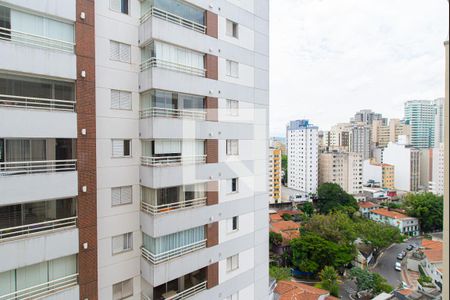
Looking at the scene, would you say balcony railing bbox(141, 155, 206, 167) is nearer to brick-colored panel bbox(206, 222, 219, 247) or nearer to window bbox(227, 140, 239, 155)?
window bbox(227, 140, 239, 155)

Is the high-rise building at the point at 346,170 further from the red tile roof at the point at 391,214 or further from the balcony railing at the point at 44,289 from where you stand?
the balcony railing at the point at 44,289

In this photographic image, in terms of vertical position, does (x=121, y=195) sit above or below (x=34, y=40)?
below

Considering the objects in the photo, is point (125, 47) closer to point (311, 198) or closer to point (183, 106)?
point (183, 106)

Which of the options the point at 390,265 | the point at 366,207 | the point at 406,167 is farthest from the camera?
the point at 406,167

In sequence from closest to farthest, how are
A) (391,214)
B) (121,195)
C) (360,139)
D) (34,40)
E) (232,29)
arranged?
1. (34,40)
2. (121,195)
3. (232,29)
4. (391,214)
5. (360,139)

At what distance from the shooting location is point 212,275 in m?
7.06

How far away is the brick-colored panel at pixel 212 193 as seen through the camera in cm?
700

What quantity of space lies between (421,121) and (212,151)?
8988cm

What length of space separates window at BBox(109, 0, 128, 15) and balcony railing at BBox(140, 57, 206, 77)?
49.5 inches

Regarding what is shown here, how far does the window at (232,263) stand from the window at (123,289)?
9.14ft

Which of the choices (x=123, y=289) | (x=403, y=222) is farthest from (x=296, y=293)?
(x=403, y=222)

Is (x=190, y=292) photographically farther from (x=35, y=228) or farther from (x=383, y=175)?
(x=383, y=175)

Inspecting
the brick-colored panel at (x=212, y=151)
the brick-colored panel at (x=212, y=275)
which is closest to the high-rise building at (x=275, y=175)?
the brick-colored panel at (x=212, y=275)

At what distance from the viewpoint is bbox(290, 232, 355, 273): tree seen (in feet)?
79.5
